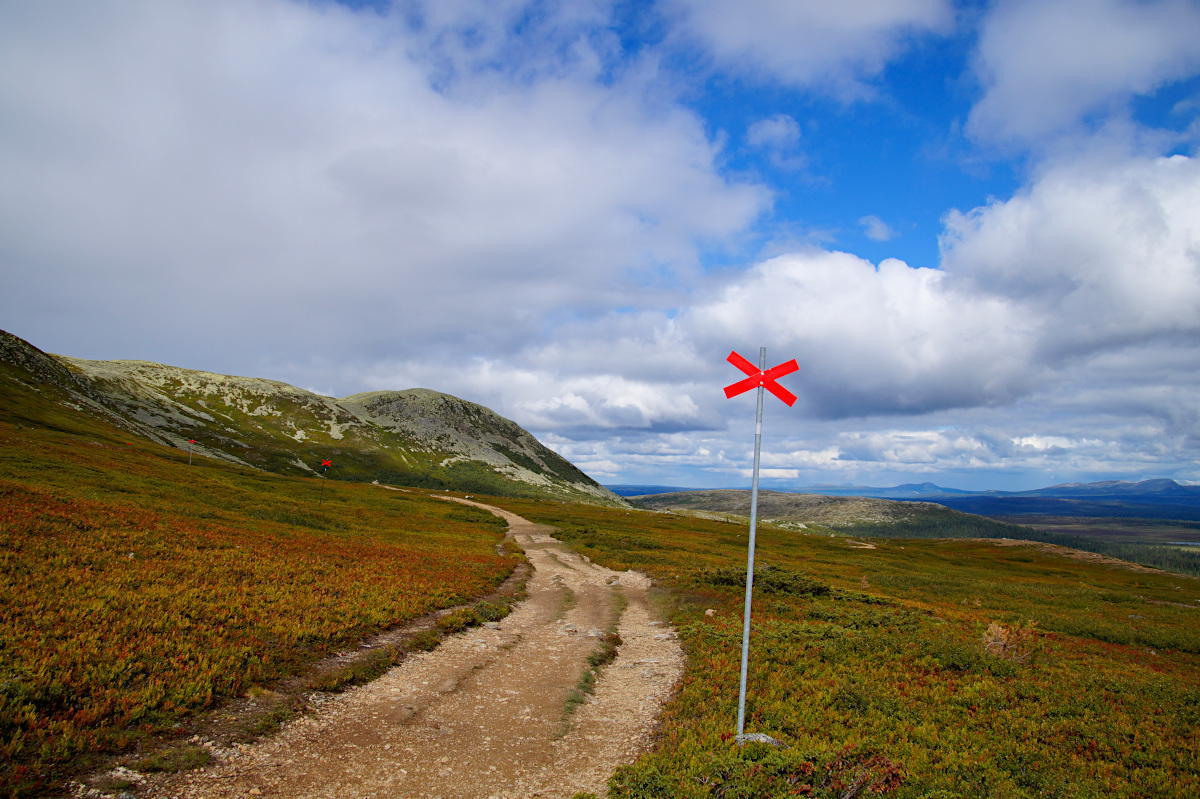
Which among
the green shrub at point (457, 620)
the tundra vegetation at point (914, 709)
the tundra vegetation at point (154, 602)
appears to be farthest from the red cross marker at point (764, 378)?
the green shrub at point (457, 620)

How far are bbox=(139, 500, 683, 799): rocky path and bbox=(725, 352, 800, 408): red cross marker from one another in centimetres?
866

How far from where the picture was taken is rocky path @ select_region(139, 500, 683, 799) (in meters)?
9.95

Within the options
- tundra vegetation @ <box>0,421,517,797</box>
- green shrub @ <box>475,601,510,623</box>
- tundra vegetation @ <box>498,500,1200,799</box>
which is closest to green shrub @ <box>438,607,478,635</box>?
green shrub @ <box>475,601,510,623</box>

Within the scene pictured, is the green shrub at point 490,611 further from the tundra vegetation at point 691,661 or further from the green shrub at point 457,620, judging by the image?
the green shrub at point 457,620

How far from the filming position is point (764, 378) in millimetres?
10836

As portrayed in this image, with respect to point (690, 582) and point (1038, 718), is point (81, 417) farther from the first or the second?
point (1038, 718)

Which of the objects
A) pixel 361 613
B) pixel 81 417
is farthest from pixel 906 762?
pixel 81 417

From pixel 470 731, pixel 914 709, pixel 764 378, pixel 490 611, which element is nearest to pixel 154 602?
pixel 470 731

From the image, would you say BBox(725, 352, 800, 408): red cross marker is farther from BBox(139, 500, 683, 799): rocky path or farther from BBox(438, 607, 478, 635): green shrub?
BBox(438, 607, 478, 635): green shrub

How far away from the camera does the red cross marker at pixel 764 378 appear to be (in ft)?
35.7

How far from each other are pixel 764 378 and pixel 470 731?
35.4 feet

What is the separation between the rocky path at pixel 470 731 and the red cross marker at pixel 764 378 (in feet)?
28.4

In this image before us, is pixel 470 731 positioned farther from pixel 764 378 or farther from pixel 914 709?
pixel 914 709

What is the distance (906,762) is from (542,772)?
7.90 metres
